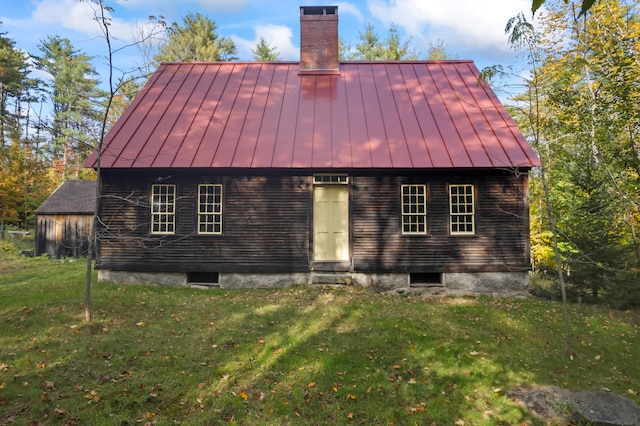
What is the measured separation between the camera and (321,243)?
39.1 ft

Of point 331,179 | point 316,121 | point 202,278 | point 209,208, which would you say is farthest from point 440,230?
point 202,278

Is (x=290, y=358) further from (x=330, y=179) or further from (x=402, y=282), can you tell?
(x=330, y=179)

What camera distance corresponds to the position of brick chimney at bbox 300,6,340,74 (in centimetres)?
1568

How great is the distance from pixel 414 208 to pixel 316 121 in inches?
185

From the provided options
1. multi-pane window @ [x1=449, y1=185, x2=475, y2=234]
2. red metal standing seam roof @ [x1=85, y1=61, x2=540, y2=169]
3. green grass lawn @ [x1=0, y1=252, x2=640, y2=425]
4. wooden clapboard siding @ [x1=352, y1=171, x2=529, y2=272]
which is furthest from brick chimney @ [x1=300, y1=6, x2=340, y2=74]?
green grass lawn @ [x1=0, y1=252, x2=640, y2=425]

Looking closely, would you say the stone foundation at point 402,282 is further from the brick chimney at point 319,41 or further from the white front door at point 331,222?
the brick chimney at point 319,41

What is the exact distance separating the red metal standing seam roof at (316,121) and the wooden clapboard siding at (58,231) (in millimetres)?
11471

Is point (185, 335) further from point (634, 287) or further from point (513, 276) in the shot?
point (634, 287)

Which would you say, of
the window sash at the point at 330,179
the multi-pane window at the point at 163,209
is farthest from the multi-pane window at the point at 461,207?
the multi-pane window at the point at 163,209

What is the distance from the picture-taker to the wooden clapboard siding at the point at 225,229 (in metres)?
11.6

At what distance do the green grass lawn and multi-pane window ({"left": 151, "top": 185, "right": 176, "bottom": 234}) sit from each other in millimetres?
2341

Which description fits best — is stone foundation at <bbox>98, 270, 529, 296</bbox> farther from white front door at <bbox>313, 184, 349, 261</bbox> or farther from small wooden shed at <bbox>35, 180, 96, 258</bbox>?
small wooden shed at <bbox>35, 180, 96, 258</bbox>

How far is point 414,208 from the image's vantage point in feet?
38.9

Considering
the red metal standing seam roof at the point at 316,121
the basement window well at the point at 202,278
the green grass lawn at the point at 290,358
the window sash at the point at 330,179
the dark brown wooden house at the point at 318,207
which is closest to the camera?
the green grass lawn at the point at 290,358
